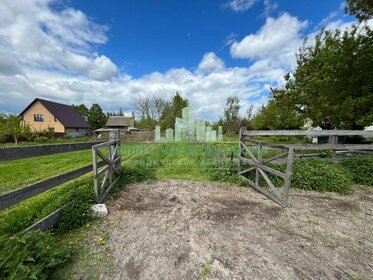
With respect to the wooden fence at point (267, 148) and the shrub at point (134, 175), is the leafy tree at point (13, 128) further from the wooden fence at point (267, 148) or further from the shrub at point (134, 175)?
the wooden fence at point (267, 148)

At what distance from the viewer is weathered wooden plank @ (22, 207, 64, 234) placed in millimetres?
2216

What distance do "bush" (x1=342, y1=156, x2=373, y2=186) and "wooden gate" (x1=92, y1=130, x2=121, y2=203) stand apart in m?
7.13

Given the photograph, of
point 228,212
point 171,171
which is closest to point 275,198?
point 228,212

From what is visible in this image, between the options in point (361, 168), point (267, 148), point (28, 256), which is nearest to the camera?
point (28, 256)

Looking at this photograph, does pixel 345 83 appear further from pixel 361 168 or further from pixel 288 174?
pixel 288 174

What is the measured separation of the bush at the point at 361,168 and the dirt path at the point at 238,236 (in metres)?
1.22

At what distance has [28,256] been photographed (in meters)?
1.65

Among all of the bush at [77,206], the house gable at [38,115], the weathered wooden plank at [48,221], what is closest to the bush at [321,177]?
the bush at [77,206]

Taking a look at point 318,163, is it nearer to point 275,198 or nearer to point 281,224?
point 275,198

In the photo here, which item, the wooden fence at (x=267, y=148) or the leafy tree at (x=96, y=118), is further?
the leafy tree at (x=96, y=118)

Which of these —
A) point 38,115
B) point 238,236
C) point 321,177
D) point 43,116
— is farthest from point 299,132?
point 38,115

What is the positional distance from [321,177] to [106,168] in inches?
228

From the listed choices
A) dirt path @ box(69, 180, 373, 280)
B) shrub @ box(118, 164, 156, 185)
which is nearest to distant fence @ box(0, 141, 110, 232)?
dirt path @ box(69, 180, 373, 280)

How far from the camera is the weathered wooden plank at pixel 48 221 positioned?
7.27 feet
